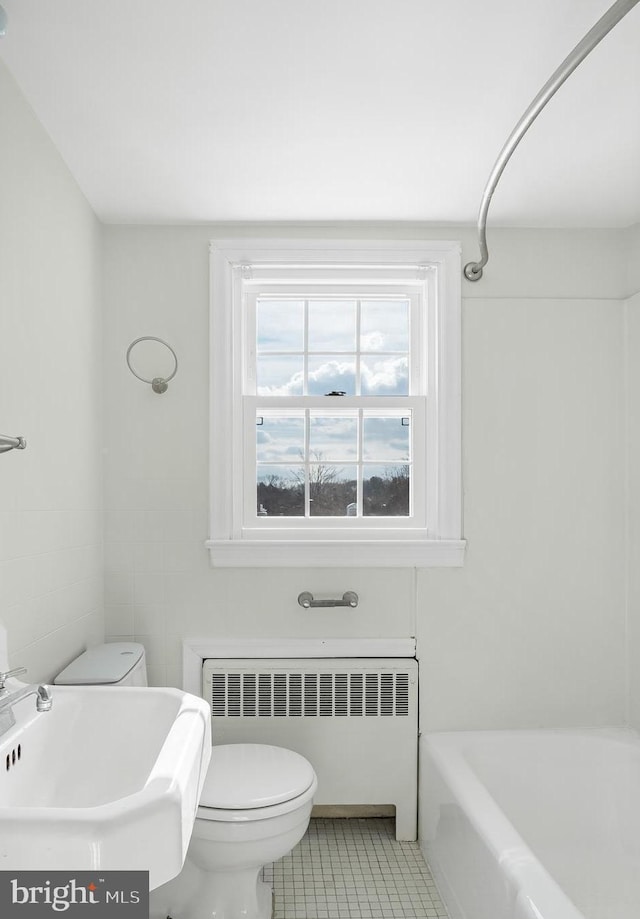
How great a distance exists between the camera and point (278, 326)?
3016mm

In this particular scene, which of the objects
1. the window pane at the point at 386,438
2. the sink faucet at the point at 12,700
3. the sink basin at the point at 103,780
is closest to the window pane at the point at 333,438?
the window pane at the point at 386,438

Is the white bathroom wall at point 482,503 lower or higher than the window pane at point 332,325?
lower

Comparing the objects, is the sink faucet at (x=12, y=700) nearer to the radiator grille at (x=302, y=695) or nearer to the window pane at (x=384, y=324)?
the radiator grille at (x=302, y=695)

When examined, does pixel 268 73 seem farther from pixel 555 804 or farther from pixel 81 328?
pixel 555 804

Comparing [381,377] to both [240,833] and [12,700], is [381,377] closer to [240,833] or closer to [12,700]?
[240,833]

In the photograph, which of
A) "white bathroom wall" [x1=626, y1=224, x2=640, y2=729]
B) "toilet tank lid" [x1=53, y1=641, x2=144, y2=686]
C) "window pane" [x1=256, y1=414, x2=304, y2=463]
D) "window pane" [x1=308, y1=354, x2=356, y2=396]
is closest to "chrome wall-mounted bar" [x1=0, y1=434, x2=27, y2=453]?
"toilet tank lid" [x1=53, y1=641, x2=144, y2=686]

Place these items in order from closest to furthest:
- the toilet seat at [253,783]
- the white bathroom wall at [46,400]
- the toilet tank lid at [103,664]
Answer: the white bathroom wall at [46,400] → the toilet seat at [253,783] → the toilet tank lid at [103,664]

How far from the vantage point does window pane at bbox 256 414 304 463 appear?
9.80 ft

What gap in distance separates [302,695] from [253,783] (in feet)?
2.04

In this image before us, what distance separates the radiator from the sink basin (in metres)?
1.08

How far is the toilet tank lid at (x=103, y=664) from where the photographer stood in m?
2.25

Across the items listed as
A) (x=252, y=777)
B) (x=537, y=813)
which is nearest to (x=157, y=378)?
(x=252, y=777)

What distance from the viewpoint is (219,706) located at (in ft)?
9.23

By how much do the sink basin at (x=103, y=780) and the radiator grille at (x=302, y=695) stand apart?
1070 millimetres
